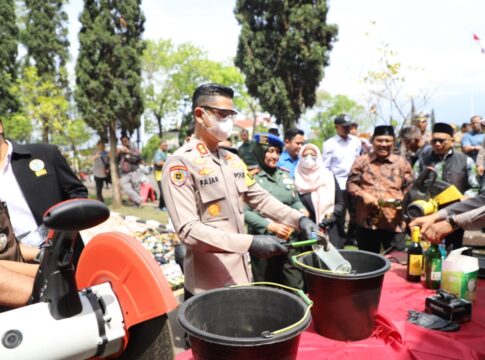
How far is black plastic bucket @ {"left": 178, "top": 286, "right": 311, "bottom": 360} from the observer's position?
102 cm

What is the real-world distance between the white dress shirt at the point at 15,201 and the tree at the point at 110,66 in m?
8.33

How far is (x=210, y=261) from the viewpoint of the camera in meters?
2.02

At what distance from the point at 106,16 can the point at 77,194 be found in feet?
28.7

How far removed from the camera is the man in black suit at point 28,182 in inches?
78.3

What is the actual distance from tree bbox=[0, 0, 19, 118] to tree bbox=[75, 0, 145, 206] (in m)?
8.94

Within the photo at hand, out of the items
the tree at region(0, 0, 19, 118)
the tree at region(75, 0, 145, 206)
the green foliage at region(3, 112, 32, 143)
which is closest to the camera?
the tree at region(75, 0, 145, 206)

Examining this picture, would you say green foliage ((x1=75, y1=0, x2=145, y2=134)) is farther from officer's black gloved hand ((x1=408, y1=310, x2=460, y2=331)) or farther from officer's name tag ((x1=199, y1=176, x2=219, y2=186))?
officer's black gloved hand ((x1=408, y1=310, x2=460, y2=331))

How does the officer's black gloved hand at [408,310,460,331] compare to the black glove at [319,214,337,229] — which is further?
the black glove at [319,214,337,229]

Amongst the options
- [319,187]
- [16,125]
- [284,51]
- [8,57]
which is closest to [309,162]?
[319,187]

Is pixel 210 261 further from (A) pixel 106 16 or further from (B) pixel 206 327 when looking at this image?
(A) pixel 106 16

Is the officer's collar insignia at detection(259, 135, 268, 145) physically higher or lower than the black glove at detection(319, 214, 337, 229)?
higher

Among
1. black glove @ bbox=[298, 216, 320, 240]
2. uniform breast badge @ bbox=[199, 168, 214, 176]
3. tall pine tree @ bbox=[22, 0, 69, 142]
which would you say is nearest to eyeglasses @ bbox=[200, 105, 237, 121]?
uniform breast badge @ bbox=[199, 168, 214, 176]

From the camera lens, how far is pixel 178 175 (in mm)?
1881

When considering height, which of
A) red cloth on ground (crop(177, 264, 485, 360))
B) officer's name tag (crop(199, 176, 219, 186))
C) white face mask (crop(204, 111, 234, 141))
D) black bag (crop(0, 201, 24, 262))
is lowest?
red cloth on ground (crop(177, 264, 485, 360))
